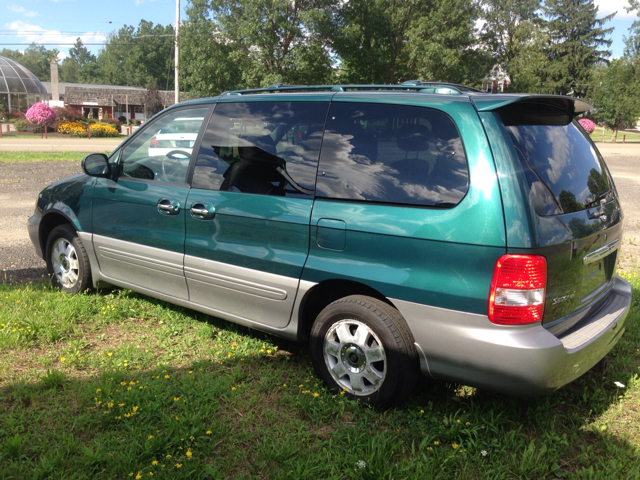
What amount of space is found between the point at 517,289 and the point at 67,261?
425 centimetres

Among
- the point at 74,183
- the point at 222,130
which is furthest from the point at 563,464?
the point at 74,183

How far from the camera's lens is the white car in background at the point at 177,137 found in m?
4.20

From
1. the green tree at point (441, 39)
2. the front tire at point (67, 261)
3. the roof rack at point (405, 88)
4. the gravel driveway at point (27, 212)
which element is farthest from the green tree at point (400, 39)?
the roof rack at point (405, 88)

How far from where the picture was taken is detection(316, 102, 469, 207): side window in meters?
2.83

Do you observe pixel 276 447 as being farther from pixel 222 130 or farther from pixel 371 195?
pixel 222 130

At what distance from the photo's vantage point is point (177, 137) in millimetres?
4512

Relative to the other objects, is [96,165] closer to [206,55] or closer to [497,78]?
[206,55]

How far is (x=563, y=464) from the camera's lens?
2.81 metres

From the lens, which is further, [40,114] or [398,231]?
[40,114]

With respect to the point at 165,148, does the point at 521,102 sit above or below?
above

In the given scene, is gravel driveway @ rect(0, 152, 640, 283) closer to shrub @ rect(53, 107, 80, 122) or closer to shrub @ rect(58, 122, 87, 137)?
shrub @ rect(58, 122, 87, 137)

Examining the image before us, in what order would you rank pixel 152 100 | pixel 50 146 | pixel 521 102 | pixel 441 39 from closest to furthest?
pixel 521 102, pixel 50 146, pixel 441 39, pixel 152 100

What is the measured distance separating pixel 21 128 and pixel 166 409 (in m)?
41.4

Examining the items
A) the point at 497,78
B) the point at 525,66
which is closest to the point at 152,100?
the point at 497,78
